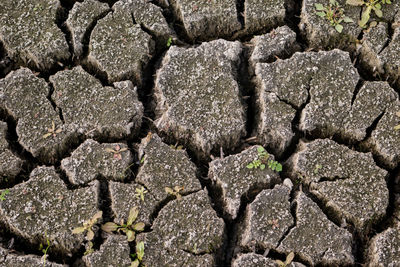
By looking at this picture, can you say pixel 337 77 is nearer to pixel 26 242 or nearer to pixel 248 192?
pixel 248 192

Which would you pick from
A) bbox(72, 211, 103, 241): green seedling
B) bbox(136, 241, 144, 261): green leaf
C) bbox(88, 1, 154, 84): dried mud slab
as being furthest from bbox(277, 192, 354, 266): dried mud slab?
bbox(88, 1, 154, 84): dried mud slab

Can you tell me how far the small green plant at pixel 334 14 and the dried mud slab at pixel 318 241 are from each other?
126 centimetres

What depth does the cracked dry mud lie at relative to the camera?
2.35 m

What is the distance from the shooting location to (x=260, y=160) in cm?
253

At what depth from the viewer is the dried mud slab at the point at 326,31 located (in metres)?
2.89

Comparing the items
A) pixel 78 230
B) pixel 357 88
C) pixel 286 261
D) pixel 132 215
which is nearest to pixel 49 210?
pixel 78 230

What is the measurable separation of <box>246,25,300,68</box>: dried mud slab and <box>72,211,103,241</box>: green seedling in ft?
4.35

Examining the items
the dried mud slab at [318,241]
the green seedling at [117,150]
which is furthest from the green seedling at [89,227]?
the dried mud slab at [318,241]

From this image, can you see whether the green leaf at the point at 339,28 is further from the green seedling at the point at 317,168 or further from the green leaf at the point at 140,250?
the green leaf at the point at 140,250

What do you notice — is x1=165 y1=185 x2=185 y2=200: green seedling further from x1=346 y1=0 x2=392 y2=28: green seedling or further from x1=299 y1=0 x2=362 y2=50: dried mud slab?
x1=346 y1=0 x2=392 y2=28: green seedling

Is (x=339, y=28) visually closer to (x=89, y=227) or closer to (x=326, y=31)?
(x=326, y=31)

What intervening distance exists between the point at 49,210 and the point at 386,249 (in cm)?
178

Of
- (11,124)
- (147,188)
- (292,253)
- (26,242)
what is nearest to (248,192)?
(292,253)

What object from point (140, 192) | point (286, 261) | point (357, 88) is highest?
point (357, 88)
